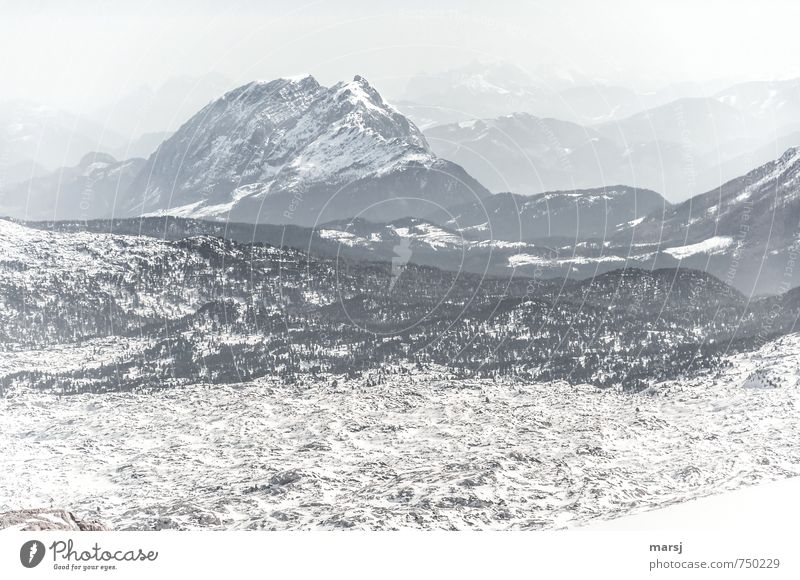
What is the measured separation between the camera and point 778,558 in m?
108

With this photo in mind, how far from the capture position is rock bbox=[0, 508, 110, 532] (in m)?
116

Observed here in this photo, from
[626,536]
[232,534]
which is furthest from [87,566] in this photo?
[626,536]

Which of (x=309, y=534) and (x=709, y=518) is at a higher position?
(x=309, y=534)

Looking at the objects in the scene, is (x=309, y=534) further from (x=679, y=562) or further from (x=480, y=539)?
(x=679, y=562)

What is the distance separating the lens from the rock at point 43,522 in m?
116

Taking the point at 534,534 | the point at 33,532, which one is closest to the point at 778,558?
the point at 534,534

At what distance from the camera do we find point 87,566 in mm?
102188

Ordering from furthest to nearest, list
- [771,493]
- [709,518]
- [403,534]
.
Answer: [771,493] < [709,518] < [403,534]

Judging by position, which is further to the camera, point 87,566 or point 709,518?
point 709,518

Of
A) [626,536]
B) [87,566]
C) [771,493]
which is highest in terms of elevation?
[626,536]

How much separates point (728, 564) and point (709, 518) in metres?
52.5

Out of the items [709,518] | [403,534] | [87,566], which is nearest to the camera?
[87,566]

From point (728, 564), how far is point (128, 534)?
60.6 meters

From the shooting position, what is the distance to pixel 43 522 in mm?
119188
